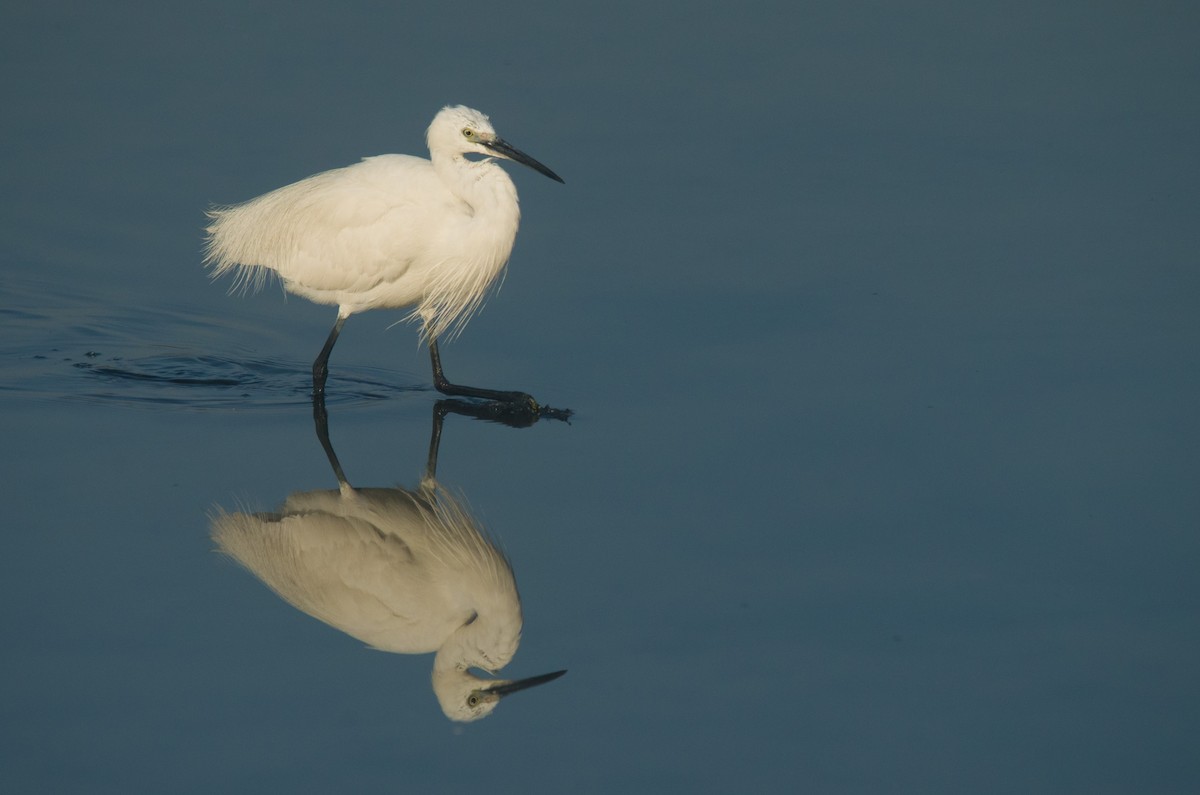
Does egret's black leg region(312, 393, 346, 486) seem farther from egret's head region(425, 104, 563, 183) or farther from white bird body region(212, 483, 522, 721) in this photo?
egret's head region(425, 104, 563, 183)

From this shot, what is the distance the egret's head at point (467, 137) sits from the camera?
23.3 ft

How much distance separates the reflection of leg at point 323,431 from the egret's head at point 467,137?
133 centimetres

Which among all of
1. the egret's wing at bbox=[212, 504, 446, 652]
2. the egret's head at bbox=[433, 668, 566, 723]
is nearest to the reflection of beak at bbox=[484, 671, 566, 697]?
the egret's head at bbox=[433, 668, 566, 723]

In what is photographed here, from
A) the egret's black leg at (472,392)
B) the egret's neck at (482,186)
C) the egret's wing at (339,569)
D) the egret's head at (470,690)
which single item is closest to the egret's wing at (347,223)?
the egret's neck at (482,186)

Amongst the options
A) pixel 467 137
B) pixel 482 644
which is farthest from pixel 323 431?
pixel 482 644

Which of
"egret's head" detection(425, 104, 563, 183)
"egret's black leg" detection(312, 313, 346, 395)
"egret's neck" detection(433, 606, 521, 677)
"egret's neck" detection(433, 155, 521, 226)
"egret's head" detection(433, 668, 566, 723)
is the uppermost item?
"egret's head" detection(425, 104, 563, 183)

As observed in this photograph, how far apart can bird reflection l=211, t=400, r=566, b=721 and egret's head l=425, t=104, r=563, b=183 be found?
1.51 metres

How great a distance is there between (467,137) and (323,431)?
1513 mm

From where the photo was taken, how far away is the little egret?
7.23m

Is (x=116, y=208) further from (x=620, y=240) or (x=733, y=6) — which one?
(x=733, y=6)

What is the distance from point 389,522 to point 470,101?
13.9ft

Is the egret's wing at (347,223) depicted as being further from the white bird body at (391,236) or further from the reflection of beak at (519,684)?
the reflection of beak at (519,684)

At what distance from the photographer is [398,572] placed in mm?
5980

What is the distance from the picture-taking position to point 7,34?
36.3ft
